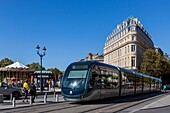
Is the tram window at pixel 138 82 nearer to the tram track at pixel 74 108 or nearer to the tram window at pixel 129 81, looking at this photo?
the tram window at pixel 129 81

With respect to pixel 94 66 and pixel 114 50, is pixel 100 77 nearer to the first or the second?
pixel 94 66

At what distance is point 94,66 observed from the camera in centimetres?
2102

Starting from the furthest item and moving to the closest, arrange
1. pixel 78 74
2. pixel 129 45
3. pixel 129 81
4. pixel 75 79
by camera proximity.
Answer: pixel 129 45
pixel 129 81
pixel 78 74
pixel 75 79

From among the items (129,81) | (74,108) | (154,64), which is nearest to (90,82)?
(74,108)

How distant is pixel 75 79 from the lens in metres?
19.9

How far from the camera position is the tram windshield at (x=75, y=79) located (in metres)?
19.5

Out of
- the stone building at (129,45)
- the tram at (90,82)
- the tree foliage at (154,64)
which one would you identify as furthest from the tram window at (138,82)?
the stone building at (129,45)

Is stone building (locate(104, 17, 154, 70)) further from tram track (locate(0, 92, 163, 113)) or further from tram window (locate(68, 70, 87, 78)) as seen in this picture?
tram track (locate(0, 92, 163, 113))

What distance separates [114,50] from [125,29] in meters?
14.8

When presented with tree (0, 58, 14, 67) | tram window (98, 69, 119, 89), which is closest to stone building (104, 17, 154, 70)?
tree (0, 58, 14, 67)

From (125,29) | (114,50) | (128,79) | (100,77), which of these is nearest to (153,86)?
(128,79)

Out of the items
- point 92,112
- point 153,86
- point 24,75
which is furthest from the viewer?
point 24,75

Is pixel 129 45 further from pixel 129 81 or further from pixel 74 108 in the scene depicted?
pixel 74 108

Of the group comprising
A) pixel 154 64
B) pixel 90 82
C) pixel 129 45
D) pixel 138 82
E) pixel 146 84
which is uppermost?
pixel 129 45
